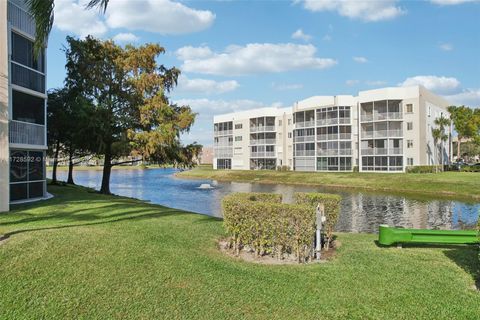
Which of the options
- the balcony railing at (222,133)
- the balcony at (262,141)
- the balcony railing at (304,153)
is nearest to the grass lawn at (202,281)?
the balcony railing at (304,153)

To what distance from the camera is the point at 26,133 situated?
65.9 feet

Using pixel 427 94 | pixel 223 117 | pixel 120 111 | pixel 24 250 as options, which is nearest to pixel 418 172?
pixel 427 94

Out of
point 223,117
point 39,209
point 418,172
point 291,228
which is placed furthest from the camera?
point 223,117

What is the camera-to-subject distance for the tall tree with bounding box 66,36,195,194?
29297mm

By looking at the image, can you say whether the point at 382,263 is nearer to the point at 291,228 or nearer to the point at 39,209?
the point at 291,228

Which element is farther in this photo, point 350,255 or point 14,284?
point 350,255

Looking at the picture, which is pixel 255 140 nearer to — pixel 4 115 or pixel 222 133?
pixel 222 133

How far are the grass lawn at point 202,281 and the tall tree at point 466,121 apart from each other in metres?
53.1

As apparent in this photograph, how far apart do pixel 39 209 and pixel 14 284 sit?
1085cm

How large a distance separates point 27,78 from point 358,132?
5309 centimetres

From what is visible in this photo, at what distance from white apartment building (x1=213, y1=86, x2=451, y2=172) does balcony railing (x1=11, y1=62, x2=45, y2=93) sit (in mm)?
50392

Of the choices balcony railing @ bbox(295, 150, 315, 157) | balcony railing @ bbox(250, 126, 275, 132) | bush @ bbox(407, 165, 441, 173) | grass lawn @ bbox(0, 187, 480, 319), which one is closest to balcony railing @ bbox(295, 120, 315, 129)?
balcony railing @ bbox(295, 150, 315, 157)

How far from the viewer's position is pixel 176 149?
30875 mm

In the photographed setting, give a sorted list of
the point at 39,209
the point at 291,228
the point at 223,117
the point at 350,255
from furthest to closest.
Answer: the point at 223,117 < the point at 39,209 < the point at 350,255 < the point at 291,228
